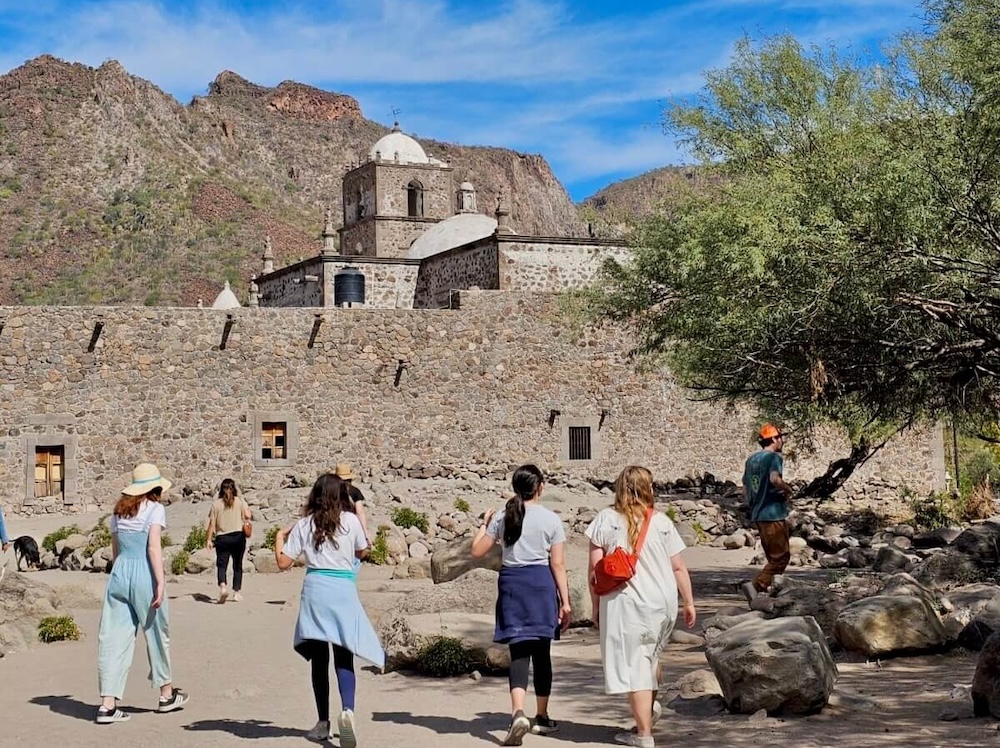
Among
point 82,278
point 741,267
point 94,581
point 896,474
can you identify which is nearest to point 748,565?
point 741,267

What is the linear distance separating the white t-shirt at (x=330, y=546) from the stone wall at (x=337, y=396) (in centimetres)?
1667

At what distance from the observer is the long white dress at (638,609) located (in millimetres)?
6805

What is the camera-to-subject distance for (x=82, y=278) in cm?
6088

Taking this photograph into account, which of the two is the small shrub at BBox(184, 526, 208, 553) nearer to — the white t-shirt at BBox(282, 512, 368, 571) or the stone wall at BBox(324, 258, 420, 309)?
the white t-shirt at BBox(282, 512, 368, 571)

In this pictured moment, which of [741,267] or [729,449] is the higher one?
[741,267]

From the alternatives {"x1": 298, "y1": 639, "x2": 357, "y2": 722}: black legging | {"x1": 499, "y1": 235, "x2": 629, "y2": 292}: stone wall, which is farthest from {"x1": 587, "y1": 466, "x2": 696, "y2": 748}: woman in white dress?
{"x1": 499, "y1": 235, "x2": 629, "y2": 292}: stone wall

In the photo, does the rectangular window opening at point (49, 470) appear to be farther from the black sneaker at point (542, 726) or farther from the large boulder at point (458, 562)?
the black sneaker at point (542, 726)

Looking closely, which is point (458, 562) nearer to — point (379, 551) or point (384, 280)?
point (379, 551)

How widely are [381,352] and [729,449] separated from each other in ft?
28.5

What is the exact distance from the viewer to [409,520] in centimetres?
2039

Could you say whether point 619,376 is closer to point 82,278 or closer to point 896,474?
point 896,474

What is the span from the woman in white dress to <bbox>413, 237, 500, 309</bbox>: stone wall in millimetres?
22292

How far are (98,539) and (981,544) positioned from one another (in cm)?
1288

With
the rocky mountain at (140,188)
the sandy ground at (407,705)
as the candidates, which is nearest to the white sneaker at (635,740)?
the sandy ground at (407,705)
